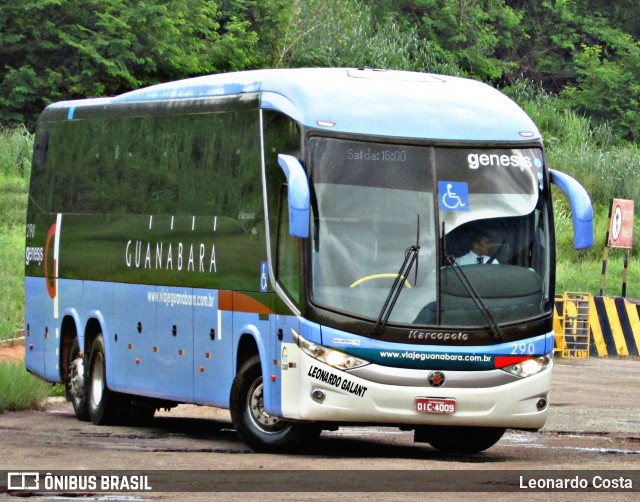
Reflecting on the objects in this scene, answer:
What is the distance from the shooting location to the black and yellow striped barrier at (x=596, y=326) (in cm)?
3177

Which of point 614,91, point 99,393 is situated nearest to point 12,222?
point 99,393

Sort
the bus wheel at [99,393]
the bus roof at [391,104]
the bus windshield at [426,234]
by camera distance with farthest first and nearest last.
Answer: the bus wheel at [99,393], the bus roof at [391,104], the bus windshield at [426,234]

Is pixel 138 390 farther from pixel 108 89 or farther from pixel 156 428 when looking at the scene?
pixel 108 89

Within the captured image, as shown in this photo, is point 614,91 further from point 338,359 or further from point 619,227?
point 338,359

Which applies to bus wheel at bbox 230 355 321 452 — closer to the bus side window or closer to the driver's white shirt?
the bus side window

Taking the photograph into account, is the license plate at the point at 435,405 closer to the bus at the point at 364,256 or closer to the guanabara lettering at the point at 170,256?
the bus at the point at 364,256

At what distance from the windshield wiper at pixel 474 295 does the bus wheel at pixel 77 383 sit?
22.2 ft

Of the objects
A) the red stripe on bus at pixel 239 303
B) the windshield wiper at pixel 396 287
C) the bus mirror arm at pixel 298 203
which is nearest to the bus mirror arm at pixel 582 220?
the windshield wiper at pixel 396 287

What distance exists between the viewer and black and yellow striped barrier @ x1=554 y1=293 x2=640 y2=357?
31766 mm

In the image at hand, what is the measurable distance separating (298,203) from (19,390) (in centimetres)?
792

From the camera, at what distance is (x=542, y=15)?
68.3m

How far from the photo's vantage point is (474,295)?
14414 mm

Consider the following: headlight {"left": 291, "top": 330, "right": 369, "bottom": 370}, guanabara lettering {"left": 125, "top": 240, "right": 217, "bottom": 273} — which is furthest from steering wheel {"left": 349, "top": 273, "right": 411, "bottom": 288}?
guanabara lettering {"left": 125, "top": 240, "right": 217, "bottom": 273}

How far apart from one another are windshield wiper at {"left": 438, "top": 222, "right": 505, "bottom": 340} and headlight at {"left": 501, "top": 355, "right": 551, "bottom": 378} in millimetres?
288
